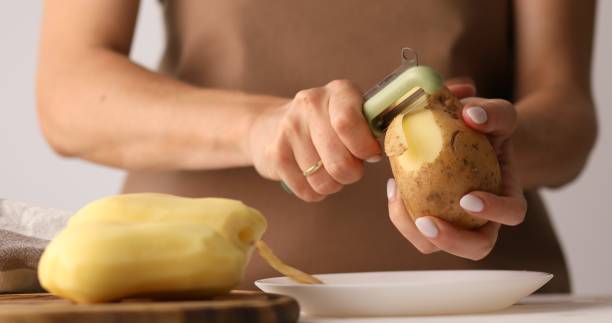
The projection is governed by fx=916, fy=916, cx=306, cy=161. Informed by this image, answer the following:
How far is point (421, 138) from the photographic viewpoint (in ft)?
2.16

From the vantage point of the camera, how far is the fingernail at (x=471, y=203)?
2.12ft

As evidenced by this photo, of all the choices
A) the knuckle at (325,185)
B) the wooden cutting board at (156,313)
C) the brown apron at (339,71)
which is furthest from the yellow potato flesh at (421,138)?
the brown apron at (339,71)

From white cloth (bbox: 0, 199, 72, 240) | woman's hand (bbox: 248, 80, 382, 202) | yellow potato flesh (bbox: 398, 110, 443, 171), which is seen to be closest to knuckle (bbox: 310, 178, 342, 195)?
woman's hand (bbox: 248, 80, 382, 202)

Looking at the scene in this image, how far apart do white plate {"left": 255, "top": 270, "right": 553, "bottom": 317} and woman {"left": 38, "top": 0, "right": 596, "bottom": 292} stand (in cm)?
38

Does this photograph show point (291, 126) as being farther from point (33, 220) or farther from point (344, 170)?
point (33, 220)

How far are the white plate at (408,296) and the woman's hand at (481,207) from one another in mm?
77

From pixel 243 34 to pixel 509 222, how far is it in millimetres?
508

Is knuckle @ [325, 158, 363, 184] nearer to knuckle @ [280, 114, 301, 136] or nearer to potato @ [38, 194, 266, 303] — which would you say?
knuckle @ [280, 114, 301, 136]

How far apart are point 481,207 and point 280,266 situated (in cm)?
17

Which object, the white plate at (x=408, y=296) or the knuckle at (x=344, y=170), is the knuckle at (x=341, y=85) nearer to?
the knuckle at (x=344, y=170)

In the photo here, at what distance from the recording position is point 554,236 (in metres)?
1.12

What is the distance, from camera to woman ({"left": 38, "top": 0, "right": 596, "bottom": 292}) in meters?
1.02

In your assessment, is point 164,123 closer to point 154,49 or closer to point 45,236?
point 45,236

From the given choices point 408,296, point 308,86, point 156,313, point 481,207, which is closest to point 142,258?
point 156,313
